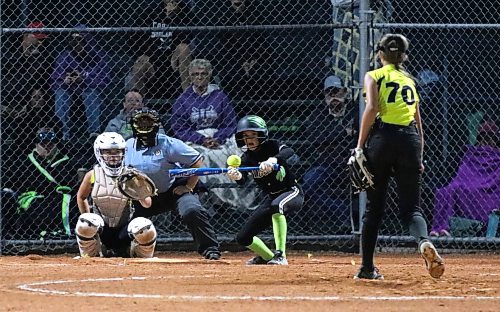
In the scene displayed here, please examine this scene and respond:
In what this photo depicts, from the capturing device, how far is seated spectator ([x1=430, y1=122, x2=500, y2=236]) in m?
11.2

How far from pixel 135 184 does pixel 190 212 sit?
634 mm

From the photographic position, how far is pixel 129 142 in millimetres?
10461

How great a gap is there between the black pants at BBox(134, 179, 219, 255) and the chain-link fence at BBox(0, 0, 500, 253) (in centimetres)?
86

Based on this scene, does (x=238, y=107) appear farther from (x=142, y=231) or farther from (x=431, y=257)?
(x=431, y=257)

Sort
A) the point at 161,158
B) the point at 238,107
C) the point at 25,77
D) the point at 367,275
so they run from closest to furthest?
1. the point at 367,275
2. the point at 161,158
3. the point at 25,77
4. the point at 238,107

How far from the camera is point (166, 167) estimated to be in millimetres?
10258

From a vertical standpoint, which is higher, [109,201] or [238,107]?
[238,107]

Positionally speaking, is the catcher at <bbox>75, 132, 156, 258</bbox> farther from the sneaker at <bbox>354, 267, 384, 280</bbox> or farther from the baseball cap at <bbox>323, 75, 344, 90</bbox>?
the sneaker at <bbox>354, 267, 384, 280</bbox>

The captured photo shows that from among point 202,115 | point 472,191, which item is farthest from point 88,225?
point 472,191

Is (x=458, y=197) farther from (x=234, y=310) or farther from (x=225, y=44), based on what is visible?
(x=234, y=310)

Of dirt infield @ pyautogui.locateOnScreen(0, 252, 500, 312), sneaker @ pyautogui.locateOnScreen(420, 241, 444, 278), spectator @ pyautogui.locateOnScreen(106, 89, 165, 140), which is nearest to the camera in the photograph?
dirt infield @ pyautogui.locateOnScreen(0, 252, 500, 312)

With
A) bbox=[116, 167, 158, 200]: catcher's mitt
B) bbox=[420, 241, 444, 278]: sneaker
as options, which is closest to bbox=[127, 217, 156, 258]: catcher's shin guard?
bbox=[116, 167, 158, 200]: catcher's mitt

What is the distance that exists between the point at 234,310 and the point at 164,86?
21.4 feet

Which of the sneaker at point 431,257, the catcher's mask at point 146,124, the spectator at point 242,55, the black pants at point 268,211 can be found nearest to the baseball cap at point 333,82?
the spectator at point 242,55
